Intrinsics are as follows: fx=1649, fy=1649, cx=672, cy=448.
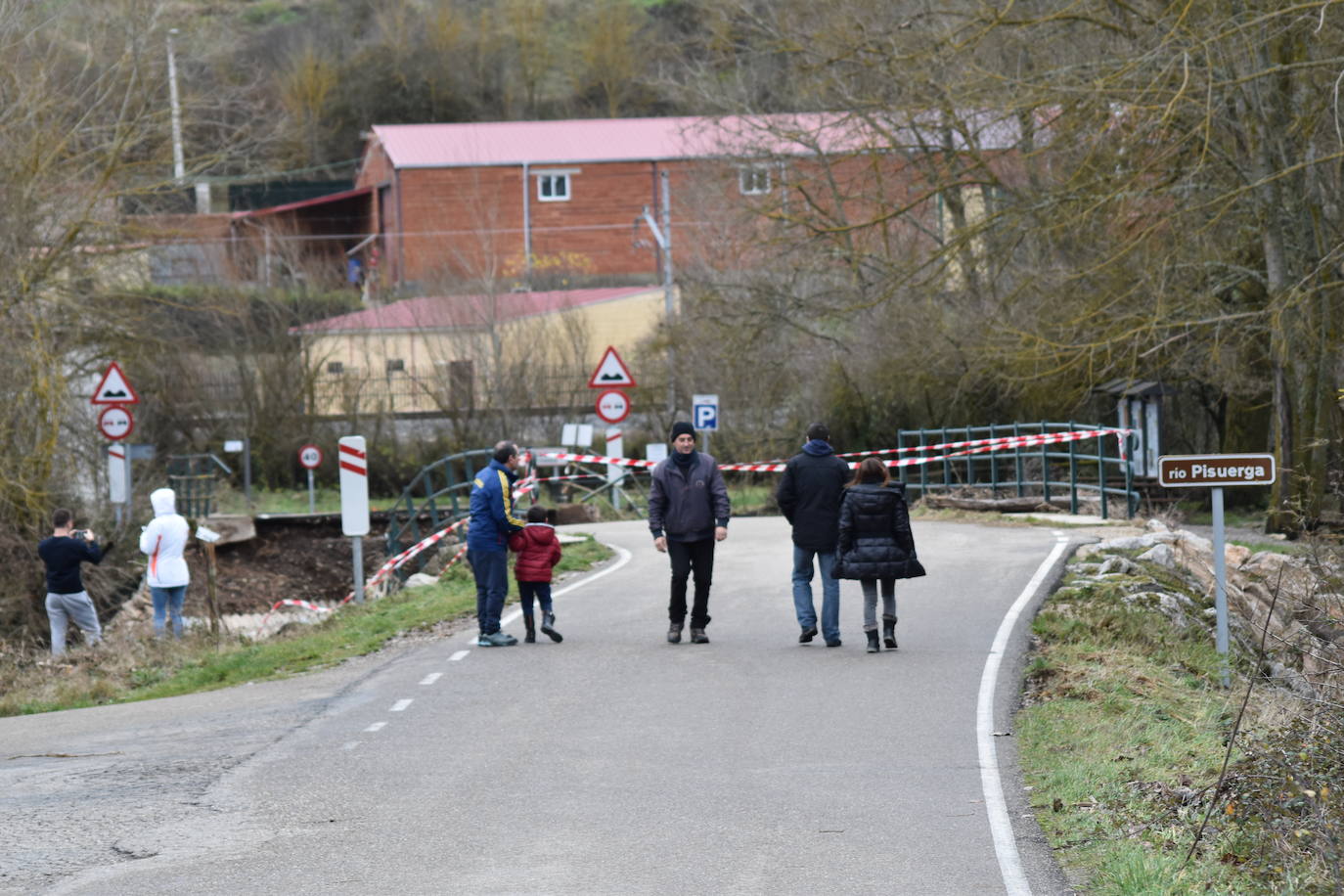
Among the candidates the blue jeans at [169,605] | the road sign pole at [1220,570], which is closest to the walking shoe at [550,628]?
the road sign pole at [1220,570]

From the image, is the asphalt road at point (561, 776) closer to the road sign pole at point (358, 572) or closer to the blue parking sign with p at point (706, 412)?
the road sign pole at point (358, 572)

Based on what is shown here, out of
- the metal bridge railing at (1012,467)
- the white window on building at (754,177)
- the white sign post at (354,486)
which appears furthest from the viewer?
the white window on building at (754,177)

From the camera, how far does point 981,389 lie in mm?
33406

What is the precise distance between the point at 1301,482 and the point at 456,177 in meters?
43.5

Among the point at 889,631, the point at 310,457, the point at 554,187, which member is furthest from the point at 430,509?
the point at 554,187

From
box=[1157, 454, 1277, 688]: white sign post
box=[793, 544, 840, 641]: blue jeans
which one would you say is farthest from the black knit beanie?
box=[1157, 454, 1277, 688]: white sign post

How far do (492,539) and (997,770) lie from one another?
6.28 m

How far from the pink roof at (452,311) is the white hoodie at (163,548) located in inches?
1137

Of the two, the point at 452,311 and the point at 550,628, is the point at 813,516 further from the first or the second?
the point at 452,311

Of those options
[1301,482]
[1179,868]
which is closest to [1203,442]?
[1301,482]

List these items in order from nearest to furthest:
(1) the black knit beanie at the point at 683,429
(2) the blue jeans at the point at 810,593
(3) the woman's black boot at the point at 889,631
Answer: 1. (3) the woman's black boot at the point at 889,631
2. (2) the blue jeans at the point at 810,593
3. (1) the black knit beanie at the point at 683,429

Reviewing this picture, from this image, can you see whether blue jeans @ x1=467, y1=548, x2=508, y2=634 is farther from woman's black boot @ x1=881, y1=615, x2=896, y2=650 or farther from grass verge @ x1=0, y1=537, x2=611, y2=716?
woman's black boot @ x1=881, y1=615, x2=896, y2=650

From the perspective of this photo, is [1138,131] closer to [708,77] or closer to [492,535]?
[492,535]

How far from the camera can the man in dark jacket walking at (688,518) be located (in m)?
14.0
